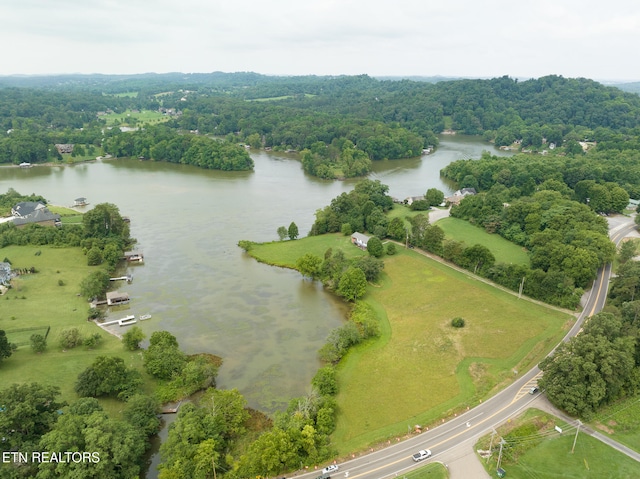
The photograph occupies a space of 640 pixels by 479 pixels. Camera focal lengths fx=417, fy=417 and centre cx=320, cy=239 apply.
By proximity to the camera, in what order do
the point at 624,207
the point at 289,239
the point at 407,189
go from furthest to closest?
the point at 407,189 < the point at 624,207 < the point at 289,239

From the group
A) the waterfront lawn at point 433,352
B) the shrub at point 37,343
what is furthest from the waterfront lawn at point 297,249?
the shrub at point 37,343

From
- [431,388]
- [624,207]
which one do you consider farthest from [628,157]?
[431,388]

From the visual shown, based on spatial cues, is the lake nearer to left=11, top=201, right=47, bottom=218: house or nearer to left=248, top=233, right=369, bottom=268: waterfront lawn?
left=248, top=233, right=369, bottom=268: waterfront lawn

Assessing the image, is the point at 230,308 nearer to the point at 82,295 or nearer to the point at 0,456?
the point at 82,295

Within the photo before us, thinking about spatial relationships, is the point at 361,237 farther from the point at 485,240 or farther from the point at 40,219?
the point at 40,219

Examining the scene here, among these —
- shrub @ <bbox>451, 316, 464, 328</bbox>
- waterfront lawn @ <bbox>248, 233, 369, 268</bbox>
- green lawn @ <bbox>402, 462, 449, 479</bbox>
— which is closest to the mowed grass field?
green lawn @ <bbox>402, 462, 449, 479</bbox>

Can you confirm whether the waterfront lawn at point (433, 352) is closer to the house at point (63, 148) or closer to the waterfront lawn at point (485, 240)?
the waterfront lawn at point (485, 240)
